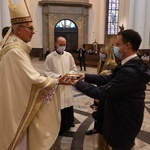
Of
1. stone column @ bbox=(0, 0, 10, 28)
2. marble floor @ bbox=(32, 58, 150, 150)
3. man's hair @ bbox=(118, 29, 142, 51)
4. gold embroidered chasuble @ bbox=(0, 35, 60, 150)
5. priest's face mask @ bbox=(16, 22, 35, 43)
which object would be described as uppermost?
stone column @ bbox=(0, 0, 10, 28)

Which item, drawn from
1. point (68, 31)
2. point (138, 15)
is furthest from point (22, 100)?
point (68, 31)

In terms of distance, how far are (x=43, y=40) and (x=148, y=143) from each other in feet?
56.8

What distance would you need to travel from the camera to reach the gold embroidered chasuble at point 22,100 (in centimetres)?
201

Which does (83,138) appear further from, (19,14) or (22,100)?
(19,14)

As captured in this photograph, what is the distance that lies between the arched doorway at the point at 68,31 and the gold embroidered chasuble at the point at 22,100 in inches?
709

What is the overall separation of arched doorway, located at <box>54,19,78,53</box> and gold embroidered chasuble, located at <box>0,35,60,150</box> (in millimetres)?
18020

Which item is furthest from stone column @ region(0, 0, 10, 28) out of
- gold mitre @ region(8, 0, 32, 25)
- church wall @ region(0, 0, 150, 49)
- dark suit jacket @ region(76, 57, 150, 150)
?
dark suit jacket @ region(76, 57, 150, 150)

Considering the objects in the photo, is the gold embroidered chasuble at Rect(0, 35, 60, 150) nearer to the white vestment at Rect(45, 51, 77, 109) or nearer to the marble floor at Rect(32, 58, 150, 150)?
the marble floor at Rect(32, 58, 150, 150)

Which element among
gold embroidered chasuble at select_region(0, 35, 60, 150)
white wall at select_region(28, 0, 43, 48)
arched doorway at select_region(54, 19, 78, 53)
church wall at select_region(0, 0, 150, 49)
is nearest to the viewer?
gold embroidered chasuble at select_region(0, 35, 60, 150)

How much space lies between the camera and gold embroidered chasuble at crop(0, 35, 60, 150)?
201cm

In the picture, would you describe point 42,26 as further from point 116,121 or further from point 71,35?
point 116,121

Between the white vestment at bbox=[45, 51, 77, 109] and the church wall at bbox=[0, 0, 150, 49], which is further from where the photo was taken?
the church wall at bbox=[0, 0, 150, 49]

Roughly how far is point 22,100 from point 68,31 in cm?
1850

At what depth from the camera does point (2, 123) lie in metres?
2.10
